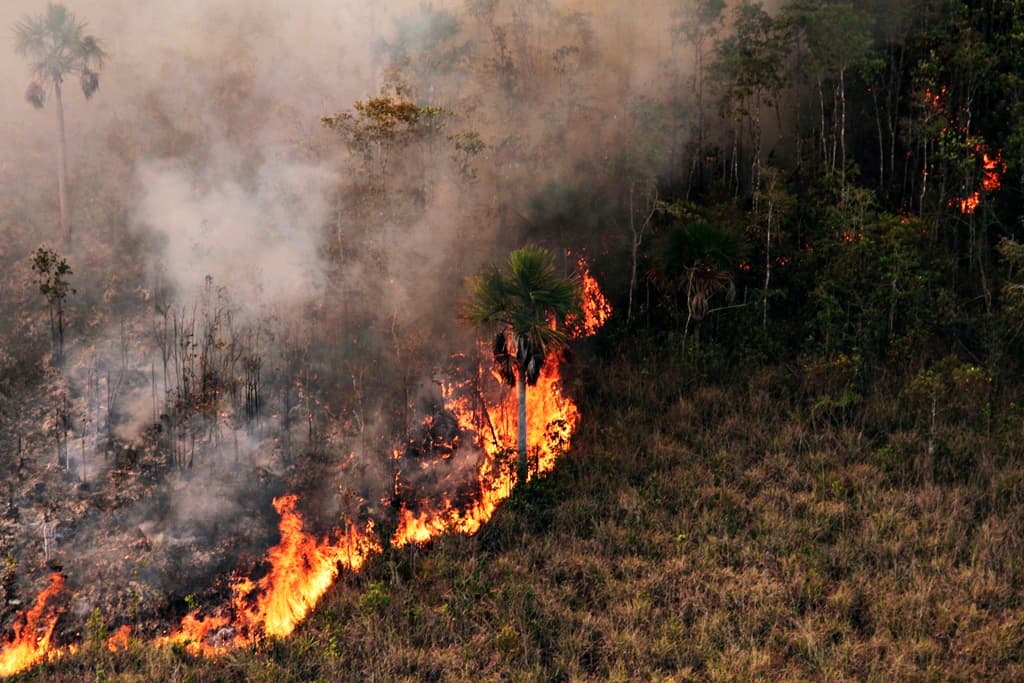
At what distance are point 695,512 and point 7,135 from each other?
28517mm

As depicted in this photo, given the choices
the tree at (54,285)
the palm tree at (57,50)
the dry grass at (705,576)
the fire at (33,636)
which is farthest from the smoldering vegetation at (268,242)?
the dry grass at (705,576)

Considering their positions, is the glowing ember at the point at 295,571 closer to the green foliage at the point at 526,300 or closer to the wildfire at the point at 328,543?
the wildfire at the point at 328,543

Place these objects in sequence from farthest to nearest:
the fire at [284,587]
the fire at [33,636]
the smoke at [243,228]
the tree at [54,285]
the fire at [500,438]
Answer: the smoke at [243,228], the tree at [54,285], the fire at [500,438], the fire at [284,587], the fire at [33,636]

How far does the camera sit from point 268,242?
82.6ft

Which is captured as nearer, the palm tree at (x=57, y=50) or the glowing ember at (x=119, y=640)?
the glowing ember at (x=119, y=640)

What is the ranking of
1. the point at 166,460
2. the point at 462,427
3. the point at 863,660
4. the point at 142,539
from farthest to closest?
1. the point at 462,427
2. the point at 166,460
3. the point at 142,539
4. the point at 863,660

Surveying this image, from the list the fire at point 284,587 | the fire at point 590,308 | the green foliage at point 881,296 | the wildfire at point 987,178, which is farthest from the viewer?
the fire at point 590,308

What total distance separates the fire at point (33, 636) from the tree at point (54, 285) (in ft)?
23.9

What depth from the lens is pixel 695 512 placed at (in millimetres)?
17719

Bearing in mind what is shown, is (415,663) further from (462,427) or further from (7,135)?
(7,135)

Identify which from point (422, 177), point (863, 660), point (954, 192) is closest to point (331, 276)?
point (422, 177)

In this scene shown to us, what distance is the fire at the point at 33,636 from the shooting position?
14742 mm

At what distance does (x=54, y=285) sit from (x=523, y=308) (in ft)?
46.9

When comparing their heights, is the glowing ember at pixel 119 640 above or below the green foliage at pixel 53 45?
below
